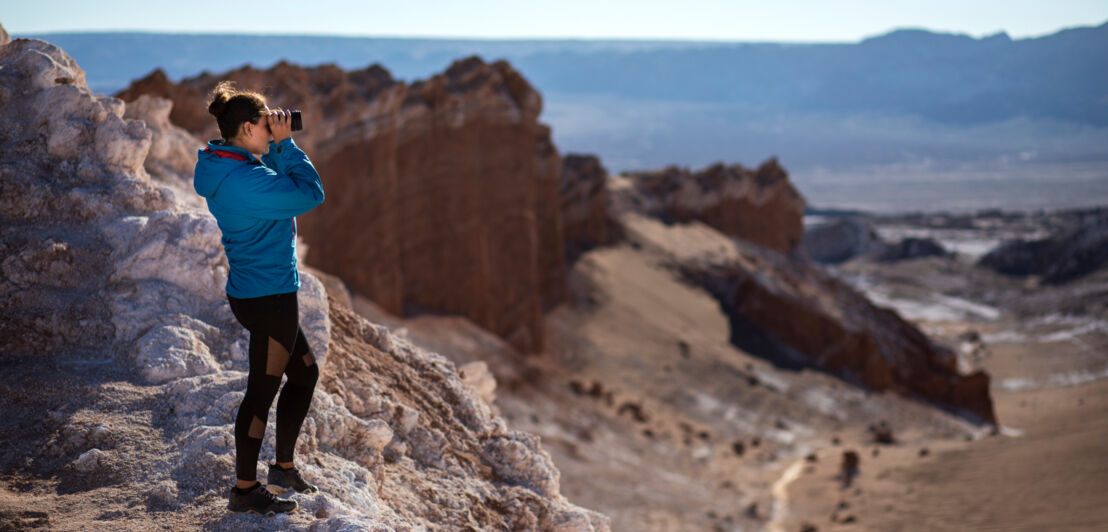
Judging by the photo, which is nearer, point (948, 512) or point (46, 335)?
point (46, 335)

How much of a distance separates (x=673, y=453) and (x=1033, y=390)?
18441mm

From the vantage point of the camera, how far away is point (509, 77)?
21.5 meters

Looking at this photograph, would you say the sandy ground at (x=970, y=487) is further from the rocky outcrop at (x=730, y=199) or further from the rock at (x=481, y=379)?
the rocky outcrop at (x=730, y=199)

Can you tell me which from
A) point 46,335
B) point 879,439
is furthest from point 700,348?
point 46,335

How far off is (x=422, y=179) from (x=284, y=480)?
620 inches

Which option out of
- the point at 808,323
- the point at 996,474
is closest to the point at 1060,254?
the point at 808,323

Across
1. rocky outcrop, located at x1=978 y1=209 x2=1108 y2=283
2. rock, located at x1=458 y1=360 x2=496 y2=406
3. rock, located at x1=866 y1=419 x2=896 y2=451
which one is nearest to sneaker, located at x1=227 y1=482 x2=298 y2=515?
rock, located at x1=458 y1=360 x2=496 y2=406

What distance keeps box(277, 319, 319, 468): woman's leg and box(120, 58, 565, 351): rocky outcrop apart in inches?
383

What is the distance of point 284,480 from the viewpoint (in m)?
3.21

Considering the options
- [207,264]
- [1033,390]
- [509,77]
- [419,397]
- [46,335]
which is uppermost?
[509,77]

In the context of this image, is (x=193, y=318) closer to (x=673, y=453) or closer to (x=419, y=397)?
(x=419, y=397)

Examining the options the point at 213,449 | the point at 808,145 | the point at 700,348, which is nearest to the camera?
the point at 213,449

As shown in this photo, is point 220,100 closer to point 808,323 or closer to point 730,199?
point 808,323

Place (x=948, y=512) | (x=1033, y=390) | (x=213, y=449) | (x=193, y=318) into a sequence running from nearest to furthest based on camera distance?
(x=213, y=449) → (x=193, y=318) → (x=948, y=512) → (x=1033, y=390)
